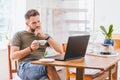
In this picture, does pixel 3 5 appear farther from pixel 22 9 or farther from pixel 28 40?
pixel 28 40

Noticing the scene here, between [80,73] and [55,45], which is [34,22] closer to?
[55,45]

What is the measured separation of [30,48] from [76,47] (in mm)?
548

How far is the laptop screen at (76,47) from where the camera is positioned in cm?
206

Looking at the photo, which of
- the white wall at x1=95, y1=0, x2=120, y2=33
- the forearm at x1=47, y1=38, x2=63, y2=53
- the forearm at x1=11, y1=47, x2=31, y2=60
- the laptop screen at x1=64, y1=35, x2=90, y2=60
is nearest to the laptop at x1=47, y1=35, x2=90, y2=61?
the laptop screen at x1=64, y1=35, x2=90, y2=60

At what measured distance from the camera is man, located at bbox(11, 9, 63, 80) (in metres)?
2.37

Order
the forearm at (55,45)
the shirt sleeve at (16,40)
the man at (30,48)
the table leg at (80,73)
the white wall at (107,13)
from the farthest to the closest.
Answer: the white wall at (107,13) → the forearm at (55,45) → the shirt sleeve at (16,40) → the man at (30,48) → the table leg at (80,73)

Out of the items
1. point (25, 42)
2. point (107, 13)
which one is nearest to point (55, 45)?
point (25, 42)

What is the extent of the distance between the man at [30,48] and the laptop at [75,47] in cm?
32

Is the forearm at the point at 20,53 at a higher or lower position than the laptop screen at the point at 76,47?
lower

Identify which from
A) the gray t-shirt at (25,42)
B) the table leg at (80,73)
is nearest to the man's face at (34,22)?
the gray t-shirt at (25,42)

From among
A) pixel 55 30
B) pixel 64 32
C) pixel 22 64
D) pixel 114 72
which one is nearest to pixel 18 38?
pixel 22 64

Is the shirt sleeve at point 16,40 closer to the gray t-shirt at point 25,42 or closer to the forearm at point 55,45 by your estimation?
the gray t-shirt at point 25,42

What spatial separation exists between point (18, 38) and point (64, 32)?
7.98ft

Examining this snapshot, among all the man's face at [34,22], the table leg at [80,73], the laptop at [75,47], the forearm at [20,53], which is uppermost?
the man's face at [34,22]
